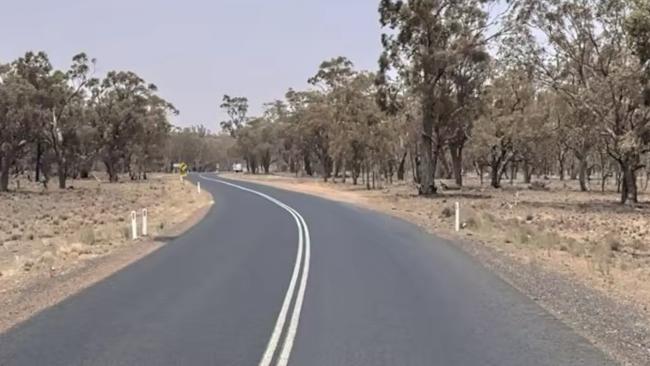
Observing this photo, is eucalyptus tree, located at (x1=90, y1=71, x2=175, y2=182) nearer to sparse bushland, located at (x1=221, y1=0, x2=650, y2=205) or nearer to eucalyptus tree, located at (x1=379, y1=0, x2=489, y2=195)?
sparse bushland, located at (x1=221, y1=0, x2=650, y2=205)

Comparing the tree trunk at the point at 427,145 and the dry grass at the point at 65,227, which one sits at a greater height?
the tree trunk at the point at 427,145

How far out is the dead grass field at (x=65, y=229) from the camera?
17438 mm

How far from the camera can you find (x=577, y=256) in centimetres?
1978

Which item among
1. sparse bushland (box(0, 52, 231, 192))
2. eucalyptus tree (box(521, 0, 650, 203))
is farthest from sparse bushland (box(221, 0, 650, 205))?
sparse bushland (box(0, 52, 231, 192))

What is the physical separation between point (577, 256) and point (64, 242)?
15468 mm

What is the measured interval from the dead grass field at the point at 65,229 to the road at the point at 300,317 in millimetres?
2433

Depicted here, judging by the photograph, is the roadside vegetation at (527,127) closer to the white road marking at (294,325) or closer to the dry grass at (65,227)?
the white road marking at (294,325)

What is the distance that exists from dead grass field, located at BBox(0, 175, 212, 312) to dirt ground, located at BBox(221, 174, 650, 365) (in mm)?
9125

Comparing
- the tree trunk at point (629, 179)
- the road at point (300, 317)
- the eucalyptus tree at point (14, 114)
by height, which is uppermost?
the eucalyptus tree at point (14, 114)

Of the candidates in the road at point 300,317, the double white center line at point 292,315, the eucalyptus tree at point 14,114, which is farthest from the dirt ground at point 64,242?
the eucalyptus tree at point 14,114

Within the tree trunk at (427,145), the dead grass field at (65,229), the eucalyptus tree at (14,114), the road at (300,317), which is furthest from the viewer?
the eucalyptus tree at (14,114)

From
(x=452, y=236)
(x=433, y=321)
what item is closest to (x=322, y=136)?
(x=452, y=236)

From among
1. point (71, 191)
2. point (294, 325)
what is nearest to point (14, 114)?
point (71, 191)

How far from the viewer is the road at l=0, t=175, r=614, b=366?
7.91m
